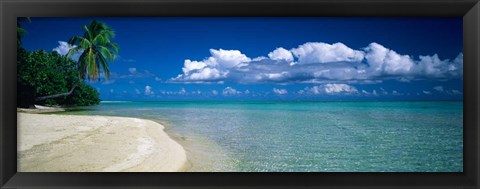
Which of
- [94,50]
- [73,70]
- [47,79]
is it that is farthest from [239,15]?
[47,79]

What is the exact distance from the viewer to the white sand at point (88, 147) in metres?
2.19

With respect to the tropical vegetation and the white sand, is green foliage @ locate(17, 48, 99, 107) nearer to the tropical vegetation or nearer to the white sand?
the tropical vegetation

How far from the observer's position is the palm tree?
7.58ft

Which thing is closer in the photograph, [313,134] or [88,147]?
[88,147]

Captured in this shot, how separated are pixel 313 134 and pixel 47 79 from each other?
6.84ft

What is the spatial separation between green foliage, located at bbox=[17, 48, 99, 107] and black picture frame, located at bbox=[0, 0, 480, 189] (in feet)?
0.62

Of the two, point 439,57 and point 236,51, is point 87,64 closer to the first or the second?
point 236,51

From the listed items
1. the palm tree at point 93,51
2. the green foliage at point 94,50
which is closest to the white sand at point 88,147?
the palm tree at point 93,51

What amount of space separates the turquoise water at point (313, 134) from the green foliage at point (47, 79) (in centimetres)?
17

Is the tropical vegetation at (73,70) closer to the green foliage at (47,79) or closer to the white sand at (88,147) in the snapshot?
the green foliage at (47,79)

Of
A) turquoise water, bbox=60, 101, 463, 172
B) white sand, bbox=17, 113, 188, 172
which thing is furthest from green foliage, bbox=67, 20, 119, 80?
white sand, bbox=17, 113, 188, 172

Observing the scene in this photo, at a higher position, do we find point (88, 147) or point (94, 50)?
point (94, 50)

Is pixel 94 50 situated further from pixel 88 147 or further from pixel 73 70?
pixel 88 147

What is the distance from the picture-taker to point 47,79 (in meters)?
2.42
